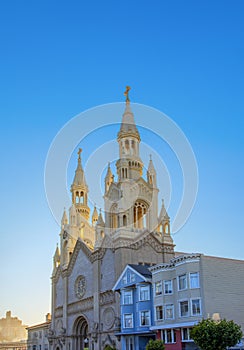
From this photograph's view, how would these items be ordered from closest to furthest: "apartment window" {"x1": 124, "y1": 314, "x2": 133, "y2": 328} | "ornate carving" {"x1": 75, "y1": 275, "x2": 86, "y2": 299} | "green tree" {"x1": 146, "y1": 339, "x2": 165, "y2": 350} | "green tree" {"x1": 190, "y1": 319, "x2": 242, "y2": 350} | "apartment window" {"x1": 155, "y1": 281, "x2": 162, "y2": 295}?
"green tree" {"x1": 190, "y1": 319, "x2": 242, "y2": 350}, "green tree" {"x1": 146, "y1": 339, "x2": 165, "y2": 350}, "apartment window" {"x1": 155, "y1": 281, "x2": 162, "y2": 295}, "apartment window" {"x1": 124, "y1": 314, "x2": 133, "y2": 328}, "ornate carving" {"x1": 75, "y1": 275, "x2": 86, "y2": 299}

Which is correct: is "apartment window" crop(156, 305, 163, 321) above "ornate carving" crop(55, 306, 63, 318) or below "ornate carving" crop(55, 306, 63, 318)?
below

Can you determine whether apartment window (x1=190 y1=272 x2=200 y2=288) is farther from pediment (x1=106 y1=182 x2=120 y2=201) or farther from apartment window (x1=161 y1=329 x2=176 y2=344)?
pediment (x1=106 y1=182 x2=120 y2=201)

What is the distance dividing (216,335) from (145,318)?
16.3 metres

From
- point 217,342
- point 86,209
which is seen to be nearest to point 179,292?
point 217,342

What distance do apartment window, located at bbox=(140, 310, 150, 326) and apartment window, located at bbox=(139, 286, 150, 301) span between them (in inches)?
57.6

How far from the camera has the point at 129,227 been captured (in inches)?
2751

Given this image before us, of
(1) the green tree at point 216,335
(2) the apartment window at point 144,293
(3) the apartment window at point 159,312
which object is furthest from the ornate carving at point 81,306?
(1) the green tree at point 216,335

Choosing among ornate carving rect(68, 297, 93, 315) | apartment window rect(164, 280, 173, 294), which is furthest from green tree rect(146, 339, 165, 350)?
ornate carving rect(68, 297, 93, 315)

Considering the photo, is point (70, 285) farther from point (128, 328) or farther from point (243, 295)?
point (243, 295)

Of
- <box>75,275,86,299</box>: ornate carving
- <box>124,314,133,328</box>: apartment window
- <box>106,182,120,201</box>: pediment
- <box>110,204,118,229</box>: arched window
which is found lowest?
<box>124,314,133,328</box>: apartment window

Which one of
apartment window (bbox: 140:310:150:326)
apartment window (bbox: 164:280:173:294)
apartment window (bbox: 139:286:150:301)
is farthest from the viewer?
apartment window (bbox: 139:286:150:301)

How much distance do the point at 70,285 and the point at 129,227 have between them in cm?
1954

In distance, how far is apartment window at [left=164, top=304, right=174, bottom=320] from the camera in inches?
1921

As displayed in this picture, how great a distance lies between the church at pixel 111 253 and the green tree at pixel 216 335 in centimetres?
2361
